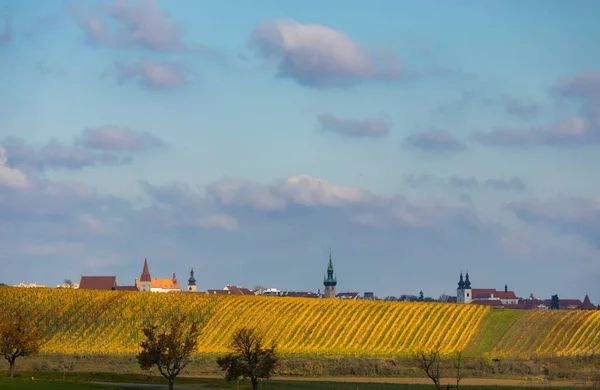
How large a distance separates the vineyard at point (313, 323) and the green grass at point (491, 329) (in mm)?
130

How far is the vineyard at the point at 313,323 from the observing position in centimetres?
12744

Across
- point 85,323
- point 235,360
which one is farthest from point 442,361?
point 85,323

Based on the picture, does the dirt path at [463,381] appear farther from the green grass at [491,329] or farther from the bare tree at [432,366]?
the green grass at [491,329]

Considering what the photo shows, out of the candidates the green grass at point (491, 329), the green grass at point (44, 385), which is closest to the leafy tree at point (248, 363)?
the green grass at point (44, 385)

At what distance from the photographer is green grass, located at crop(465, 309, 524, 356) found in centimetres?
12727

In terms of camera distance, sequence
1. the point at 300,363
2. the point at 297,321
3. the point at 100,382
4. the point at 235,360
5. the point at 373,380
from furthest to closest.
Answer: the point at 297,321, the point at 300,363, the point at 373,380, the point at 100,382, the point at 235,360

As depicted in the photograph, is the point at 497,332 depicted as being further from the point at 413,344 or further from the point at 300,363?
the point at 300,363

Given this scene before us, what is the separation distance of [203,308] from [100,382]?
179 ft

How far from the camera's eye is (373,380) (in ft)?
326

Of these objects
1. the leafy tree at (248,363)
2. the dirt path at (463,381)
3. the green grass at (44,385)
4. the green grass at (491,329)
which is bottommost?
the green grass at (44,385)

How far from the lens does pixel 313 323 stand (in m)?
139

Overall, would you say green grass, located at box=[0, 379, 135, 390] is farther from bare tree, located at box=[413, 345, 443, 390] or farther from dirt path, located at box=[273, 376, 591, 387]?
bare tree, located at box=[413, 345, 443, 390]

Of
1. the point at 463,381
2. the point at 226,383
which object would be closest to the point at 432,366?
the point at 463,381

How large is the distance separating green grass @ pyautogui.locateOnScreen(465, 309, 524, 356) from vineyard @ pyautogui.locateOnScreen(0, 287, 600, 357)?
130mm
